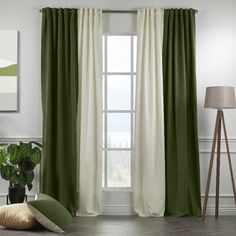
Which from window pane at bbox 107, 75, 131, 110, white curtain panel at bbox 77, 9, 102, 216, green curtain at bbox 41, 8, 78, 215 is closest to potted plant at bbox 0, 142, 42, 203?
green curtain at bbox 41, 8, 78, 215

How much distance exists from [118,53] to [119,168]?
148 cm

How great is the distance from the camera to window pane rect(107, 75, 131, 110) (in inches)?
250

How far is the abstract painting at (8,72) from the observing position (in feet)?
20.3

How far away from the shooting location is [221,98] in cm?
562

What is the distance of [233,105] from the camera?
18.6ft

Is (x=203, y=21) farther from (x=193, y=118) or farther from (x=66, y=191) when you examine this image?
(x=66, y=191)

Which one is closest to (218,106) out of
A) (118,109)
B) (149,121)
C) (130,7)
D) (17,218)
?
(149,121)

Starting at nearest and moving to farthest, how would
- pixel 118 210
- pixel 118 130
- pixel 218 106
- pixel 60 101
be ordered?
pixel 218 106 < pixel 60 101 < pixel 118 210 < pixel 118 130

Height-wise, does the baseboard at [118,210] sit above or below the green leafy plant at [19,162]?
below

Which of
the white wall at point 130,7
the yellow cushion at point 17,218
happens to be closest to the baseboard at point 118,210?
the white wall at point 130,7

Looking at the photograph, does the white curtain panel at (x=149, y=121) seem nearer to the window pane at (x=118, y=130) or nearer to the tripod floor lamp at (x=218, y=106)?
the window pane at (x=118, y=130)

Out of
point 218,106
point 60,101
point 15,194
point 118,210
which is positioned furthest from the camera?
point 118,210

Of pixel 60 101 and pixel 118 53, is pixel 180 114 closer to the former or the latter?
pixel 118 53

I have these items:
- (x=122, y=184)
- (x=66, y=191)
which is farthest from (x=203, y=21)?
(x=66, y=191)
